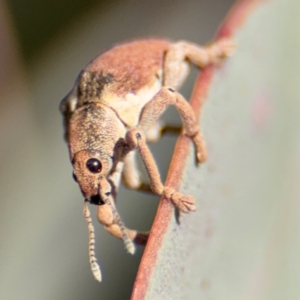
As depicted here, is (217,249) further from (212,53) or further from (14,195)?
(14,195)

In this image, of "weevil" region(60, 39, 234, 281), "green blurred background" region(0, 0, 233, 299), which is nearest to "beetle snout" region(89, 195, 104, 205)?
"weevil" region(60, 39, 234, 281)

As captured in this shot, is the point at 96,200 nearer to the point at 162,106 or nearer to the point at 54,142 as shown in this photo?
the point at 162,106

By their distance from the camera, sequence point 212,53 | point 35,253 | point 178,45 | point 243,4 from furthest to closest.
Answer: point 35,253
point 178,45
point 212,53
point 243,4

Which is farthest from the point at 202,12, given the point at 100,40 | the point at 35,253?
the point at 35,253

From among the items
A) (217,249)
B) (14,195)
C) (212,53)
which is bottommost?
(217,249)

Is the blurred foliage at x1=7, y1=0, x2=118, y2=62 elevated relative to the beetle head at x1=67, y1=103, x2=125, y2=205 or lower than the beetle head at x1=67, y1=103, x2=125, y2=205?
elevated

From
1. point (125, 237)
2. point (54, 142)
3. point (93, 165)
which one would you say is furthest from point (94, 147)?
point (54, 142)

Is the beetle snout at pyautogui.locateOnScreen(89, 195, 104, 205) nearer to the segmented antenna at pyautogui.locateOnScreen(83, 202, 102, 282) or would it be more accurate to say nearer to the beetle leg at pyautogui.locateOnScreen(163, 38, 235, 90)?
the segmented antenna at pyautogui.locateOnScreen(83, 202, 102, 282)

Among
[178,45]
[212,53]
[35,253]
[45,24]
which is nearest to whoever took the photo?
[212,53]
